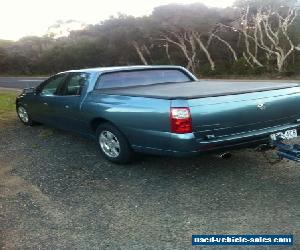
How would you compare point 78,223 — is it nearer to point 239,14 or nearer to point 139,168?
point 139,168

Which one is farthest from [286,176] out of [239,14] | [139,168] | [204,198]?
[239,14]

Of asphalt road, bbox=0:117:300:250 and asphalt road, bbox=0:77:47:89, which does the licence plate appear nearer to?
asphalt road, bbox=0:117:300:250

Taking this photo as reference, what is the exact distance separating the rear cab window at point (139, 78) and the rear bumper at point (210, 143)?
5.71ft

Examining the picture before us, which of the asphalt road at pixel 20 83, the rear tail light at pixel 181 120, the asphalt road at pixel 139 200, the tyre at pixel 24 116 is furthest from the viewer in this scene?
the asphalt road at pixel 20 83

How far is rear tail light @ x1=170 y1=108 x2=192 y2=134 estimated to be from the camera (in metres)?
5.04

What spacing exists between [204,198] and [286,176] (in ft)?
3.91

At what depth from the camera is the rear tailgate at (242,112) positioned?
512 cm

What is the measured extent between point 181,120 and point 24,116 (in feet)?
17.4

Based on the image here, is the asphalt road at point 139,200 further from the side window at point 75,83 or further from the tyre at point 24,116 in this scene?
the tyre at point 24,116

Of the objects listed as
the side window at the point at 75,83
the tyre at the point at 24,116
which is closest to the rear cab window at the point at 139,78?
the side window at the point at 75,83

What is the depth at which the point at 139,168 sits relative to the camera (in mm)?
6062

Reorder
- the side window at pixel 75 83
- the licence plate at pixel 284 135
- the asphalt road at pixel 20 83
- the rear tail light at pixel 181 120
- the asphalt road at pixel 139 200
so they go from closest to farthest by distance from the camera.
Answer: the asphalt road at pixel 139 200
the rear tail light at pixel 181 120
the licence plate at pixel 284 135
the side window at pixel 75 83
the asphalt road at pixel 20 83

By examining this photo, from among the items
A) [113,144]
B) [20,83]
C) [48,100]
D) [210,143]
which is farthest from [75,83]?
[20,83]

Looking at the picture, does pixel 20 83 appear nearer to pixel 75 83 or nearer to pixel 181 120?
pixel 75 83
